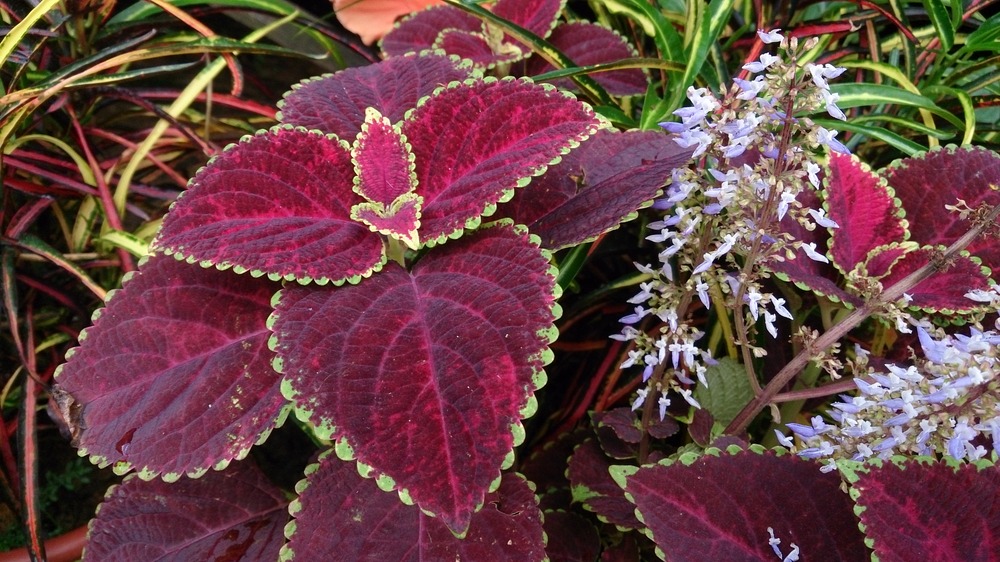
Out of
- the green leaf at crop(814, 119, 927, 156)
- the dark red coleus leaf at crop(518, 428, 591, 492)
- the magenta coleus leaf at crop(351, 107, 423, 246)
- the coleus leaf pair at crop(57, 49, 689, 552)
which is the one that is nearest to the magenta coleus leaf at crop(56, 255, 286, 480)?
the coleus leaf pair at crop(57, 49, 689, 552)

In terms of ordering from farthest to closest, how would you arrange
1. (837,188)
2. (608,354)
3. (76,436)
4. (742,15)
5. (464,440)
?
(742,15) → (608,354) → (837,188) → (76,436) → (464,440)

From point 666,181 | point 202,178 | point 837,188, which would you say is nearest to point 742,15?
point 837,188

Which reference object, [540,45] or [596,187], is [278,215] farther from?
[540,45]

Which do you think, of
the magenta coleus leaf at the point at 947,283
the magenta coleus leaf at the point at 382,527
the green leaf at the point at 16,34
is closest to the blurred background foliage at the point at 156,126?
the green leaf at the point at 16,34

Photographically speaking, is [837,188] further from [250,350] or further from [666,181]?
[250,350]

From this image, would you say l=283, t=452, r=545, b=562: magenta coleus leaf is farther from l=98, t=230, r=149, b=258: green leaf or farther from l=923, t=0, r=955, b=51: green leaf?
l=923, t=0, r=955, b=51: green leaf

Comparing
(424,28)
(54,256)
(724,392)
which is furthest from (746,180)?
(54,256)
